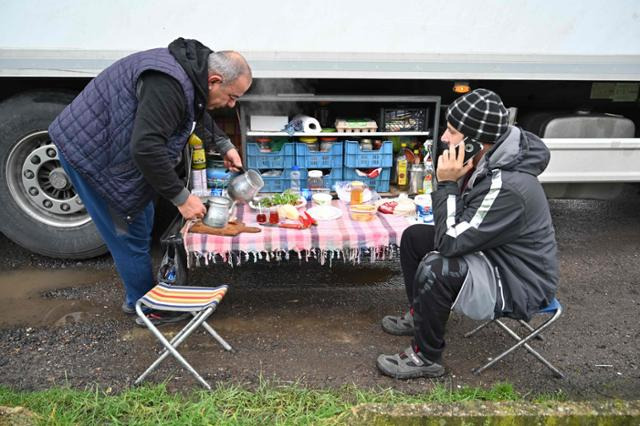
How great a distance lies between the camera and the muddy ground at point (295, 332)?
2.70 m

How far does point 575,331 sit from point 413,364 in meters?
1.25

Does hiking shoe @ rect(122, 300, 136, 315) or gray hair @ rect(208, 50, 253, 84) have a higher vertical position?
gray hair @ rect(208, 50, 253, 84)

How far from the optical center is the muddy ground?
2695mm

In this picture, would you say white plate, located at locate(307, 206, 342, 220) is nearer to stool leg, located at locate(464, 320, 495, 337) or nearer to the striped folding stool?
the striped folding stool

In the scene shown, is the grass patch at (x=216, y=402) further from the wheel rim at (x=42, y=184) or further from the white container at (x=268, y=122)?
the white container at (x=268, y=122)

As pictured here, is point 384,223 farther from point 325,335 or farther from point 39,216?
point 39,216

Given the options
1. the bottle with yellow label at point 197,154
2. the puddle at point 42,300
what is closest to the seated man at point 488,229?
the bottle with yellow label at point 197,154

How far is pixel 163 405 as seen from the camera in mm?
2389

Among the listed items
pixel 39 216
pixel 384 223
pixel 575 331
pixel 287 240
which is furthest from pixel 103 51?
pixel 575 331

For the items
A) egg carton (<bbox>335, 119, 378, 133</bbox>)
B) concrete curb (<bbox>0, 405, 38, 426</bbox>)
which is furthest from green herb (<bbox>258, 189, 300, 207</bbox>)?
concrete curb (<bbox>0, 405, 38, 426</bbox>)

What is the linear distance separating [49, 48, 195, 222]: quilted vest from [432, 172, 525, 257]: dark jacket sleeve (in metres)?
1.38

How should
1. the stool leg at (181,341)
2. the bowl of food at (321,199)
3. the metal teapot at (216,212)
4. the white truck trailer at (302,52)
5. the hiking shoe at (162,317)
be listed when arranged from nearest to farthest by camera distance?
the stool leg at (181,341)
the metal teapot at (216,212)
the hiking shoe at (162,317)
the white truck trailer at (302,52)
the bowl of food at (321,199)

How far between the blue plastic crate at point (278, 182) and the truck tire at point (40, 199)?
1.34 m

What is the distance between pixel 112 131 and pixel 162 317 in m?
1.21
